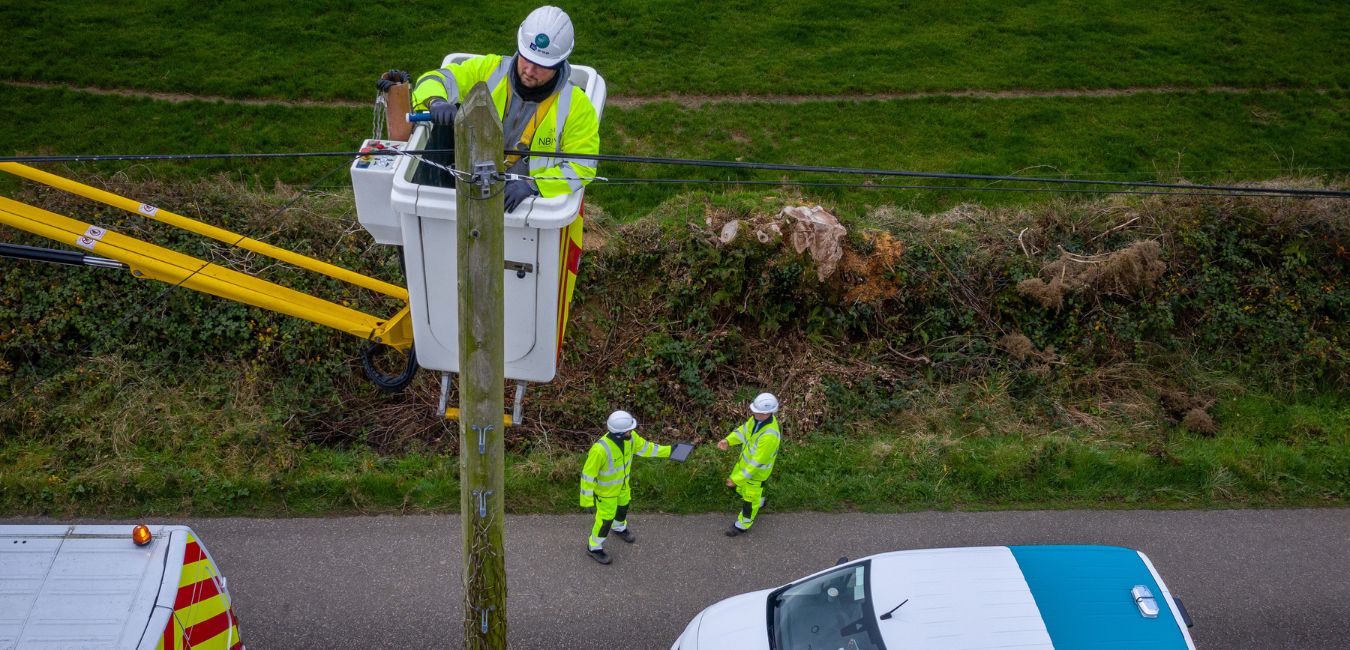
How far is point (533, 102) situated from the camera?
5.17m

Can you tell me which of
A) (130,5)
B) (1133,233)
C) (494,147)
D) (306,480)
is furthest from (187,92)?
(1133,233)

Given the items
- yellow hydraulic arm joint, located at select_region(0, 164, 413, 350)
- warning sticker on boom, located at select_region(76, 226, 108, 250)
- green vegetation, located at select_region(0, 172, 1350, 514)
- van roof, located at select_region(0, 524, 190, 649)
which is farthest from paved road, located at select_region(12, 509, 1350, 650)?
warning sticker on boom, located at select_region(76, 226, 108, 250)

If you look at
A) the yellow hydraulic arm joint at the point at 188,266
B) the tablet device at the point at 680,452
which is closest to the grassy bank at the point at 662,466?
the tablet device at the point at 680,452

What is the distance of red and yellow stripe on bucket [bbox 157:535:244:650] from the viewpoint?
14.5ft

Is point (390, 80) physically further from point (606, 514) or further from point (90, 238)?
point (606, 514)

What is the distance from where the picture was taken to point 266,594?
604cm

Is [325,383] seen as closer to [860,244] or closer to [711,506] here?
[711,506]

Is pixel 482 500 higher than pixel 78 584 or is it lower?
higher

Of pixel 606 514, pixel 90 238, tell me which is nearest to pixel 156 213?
pixel 90 238

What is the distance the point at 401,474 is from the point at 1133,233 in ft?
26.0

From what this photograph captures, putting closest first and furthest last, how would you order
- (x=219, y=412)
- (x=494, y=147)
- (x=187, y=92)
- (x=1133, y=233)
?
(x=494, y=147) → (x=219, y=412) → (x=1133, y=233) → (x=187, y=92)

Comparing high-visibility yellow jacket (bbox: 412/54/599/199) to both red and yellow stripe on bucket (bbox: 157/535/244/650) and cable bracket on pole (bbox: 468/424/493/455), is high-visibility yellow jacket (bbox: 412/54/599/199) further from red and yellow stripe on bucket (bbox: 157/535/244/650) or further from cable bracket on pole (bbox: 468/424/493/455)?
red and yellow stripe on bucket (bbox: 157/535/244/650)

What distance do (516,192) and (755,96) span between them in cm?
837

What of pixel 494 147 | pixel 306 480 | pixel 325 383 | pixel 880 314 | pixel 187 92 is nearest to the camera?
pixel 494 147
